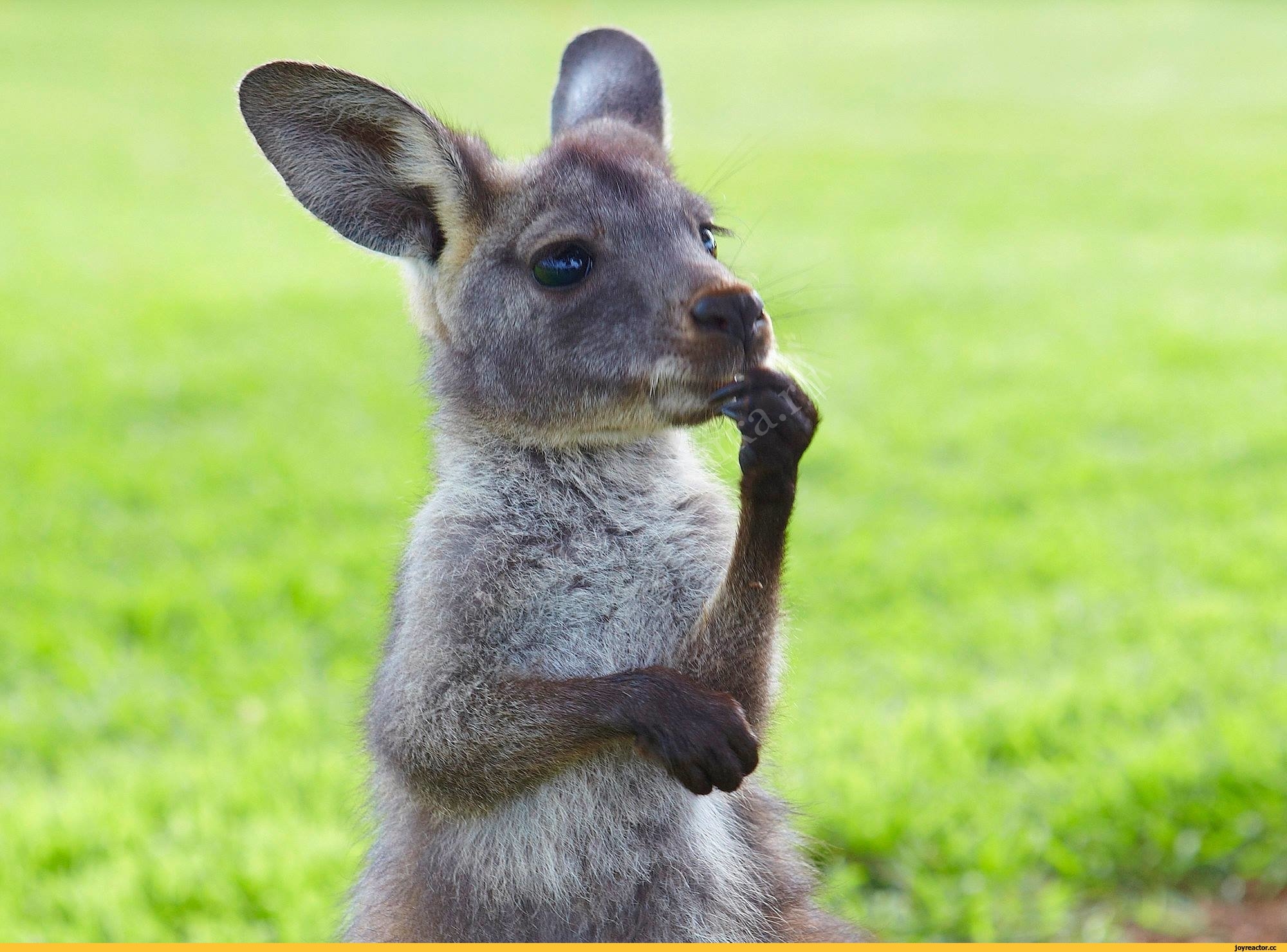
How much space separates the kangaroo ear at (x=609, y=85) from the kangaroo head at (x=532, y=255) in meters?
0.34

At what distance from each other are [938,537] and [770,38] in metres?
19.1

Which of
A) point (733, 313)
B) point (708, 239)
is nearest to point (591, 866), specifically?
point (733, 313)

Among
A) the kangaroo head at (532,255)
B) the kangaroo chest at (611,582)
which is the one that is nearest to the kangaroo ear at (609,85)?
the kangaroo head at (532,255)

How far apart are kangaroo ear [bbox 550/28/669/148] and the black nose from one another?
0.90m

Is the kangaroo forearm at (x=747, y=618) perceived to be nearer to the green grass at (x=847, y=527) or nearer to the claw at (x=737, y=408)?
the claw at (x=737, y=408)

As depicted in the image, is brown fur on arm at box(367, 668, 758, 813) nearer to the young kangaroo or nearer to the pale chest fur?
the young kangaroo

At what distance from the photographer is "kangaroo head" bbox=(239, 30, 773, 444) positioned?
2.53m

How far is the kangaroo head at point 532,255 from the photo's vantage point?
2527mm

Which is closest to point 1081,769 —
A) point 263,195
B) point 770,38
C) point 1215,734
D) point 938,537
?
point 1215,734

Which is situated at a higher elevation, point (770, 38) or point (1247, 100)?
point (770, 38)

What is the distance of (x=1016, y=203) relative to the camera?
1339cm

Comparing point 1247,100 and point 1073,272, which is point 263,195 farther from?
point 1247,100

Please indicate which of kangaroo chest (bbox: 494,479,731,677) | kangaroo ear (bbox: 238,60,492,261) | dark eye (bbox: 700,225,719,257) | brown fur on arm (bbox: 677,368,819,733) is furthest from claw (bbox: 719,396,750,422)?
kangaroo ear (bbox: 238,60,492,261)

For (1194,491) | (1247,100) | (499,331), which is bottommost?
(1194,491)
